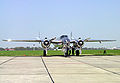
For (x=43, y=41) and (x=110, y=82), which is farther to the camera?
(x=43, y=41)

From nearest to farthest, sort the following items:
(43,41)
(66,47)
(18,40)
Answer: (66,47) < (43,41) < (18,40)

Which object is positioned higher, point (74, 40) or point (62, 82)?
point (74, 40)

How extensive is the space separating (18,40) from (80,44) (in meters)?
11.0

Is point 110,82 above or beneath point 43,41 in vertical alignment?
beneath

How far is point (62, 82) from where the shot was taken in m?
7.84

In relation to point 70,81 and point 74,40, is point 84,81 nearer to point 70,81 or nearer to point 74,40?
point 70,81

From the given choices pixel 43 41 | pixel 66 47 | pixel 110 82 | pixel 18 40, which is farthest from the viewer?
pixel 18 40

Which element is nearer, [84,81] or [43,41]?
[84,81]

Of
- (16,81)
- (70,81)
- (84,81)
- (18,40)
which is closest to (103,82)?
(84,81)

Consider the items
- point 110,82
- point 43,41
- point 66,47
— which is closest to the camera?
point 110,82

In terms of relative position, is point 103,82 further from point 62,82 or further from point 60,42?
point 60,42

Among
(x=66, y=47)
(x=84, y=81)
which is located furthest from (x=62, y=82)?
(x=66, y=47)

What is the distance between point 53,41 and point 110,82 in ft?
77.2

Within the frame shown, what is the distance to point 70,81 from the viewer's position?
805 centimetres
